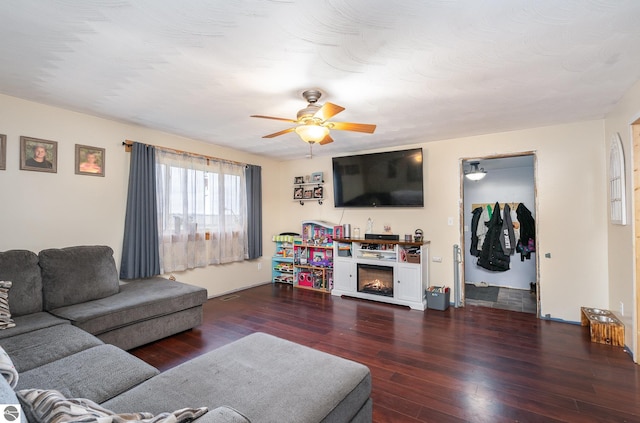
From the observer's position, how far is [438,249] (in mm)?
4465

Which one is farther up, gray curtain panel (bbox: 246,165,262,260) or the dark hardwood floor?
gray curtain panel (bbox: 246,165,262,260)

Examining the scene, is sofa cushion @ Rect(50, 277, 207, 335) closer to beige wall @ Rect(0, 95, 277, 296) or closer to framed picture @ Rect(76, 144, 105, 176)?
beige wall @ Rect(0, 95, 277, 296)

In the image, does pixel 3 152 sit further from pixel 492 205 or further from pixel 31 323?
pixel 492 205

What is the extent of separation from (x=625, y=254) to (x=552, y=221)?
914mm

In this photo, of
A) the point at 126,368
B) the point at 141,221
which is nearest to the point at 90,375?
the point at 126,368

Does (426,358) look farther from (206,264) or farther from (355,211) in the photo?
(206,264)

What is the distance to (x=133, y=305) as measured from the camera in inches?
111

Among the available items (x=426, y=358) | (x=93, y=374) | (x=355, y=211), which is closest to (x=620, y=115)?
(x=426, y=358)

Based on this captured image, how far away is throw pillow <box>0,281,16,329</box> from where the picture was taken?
87.8 inches

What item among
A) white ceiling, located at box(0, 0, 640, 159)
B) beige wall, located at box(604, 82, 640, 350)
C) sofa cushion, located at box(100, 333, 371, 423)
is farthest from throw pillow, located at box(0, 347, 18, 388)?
beige wall, located at box(604, 82, 640, 350)

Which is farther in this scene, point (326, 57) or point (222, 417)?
point (326, 57)

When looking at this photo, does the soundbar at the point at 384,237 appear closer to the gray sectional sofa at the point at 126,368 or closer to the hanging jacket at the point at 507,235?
the hanging jacket at the point at 507,235

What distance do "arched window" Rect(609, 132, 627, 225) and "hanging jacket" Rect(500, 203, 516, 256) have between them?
6.91ft

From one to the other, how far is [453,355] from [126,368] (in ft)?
8.84
